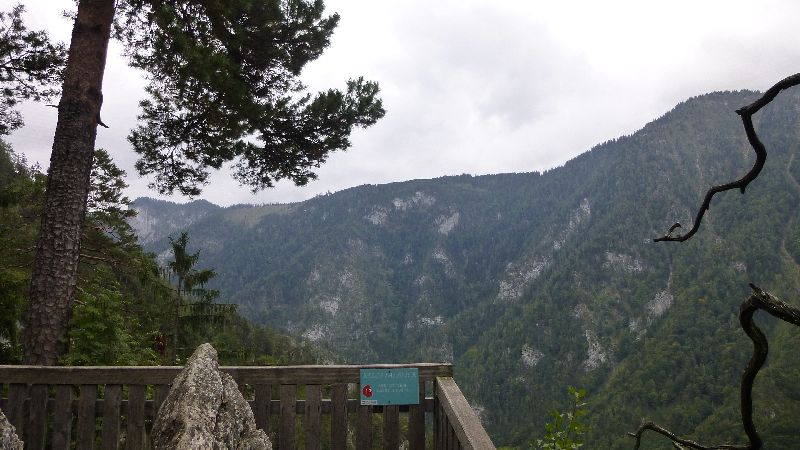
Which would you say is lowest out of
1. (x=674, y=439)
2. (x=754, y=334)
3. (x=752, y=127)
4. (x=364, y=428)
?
(x=364, y=428)

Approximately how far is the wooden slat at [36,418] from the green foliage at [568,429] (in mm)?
3560

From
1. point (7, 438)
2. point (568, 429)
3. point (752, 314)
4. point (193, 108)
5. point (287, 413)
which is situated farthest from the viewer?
point (193, 108)

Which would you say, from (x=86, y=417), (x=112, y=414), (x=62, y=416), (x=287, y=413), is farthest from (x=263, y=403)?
(x=62, y=416)

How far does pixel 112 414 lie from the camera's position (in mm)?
3854

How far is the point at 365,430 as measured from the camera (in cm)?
410

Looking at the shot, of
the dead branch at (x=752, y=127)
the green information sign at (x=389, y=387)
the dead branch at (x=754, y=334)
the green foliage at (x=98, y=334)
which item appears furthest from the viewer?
the green foliage at (x=98, y=334)

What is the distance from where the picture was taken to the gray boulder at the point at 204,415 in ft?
6.61

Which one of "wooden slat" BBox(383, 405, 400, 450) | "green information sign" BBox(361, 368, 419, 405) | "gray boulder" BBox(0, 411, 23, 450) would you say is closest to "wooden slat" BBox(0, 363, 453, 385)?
"green information sign" BBox(361, 368, 419, 405)

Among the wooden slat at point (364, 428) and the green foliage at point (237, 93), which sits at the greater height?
the green foliage at point (237, 93)

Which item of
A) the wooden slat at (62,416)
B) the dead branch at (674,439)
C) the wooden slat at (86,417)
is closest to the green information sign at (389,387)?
the wooden slat at (86,417)

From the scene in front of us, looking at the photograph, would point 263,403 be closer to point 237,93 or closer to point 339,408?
point 339,408

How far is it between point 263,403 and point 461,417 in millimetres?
1572

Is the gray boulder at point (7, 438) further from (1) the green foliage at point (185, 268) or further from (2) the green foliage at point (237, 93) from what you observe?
(1) the green foliage at point (185, 268)

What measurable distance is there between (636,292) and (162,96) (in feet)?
638
